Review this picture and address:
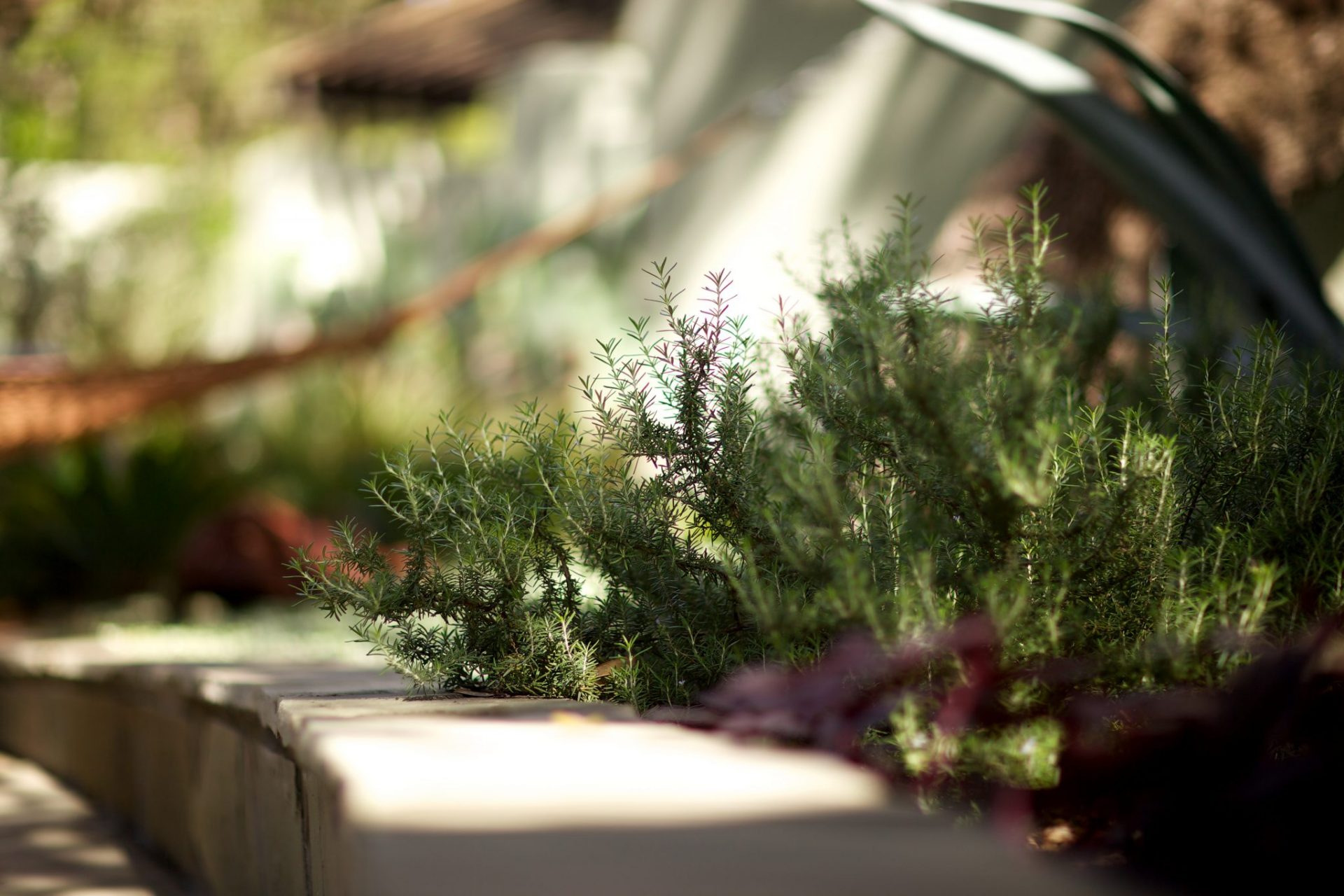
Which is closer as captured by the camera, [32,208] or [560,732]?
[560,732]

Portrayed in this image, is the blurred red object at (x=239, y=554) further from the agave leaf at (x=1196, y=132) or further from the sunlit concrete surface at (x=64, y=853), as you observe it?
the agave leaf at (x=1196, y=132)

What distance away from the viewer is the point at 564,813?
1021 millimetres

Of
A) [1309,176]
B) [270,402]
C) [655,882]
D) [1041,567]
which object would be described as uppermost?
[270,402]

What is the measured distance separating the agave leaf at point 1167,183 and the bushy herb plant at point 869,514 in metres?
0.74

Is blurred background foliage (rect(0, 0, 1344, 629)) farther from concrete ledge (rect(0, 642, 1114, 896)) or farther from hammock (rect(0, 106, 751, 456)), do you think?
concrete ledge (rect(0, 642, 1114, 896))

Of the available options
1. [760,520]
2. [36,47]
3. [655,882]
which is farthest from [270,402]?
[655,882]

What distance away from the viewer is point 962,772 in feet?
4.14

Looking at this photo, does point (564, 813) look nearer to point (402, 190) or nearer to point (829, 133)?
point (829, 133)

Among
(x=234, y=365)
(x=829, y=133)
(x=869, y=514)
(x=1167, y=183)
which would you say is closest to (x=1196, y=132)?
(x=1167, y=183)

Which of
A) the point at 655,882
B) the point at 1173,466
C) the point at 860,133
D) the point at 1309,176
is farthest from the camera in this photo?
the point at 1309,176

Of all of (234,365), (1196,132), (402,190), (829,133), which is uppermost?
(402,190)

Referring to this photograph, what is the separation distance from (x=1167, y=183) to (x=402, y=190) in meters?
11.8

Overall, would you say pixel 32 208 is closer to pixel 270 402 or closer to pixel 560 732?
pixel 270 402

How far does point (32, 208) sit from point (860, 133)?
6564 millimetres
